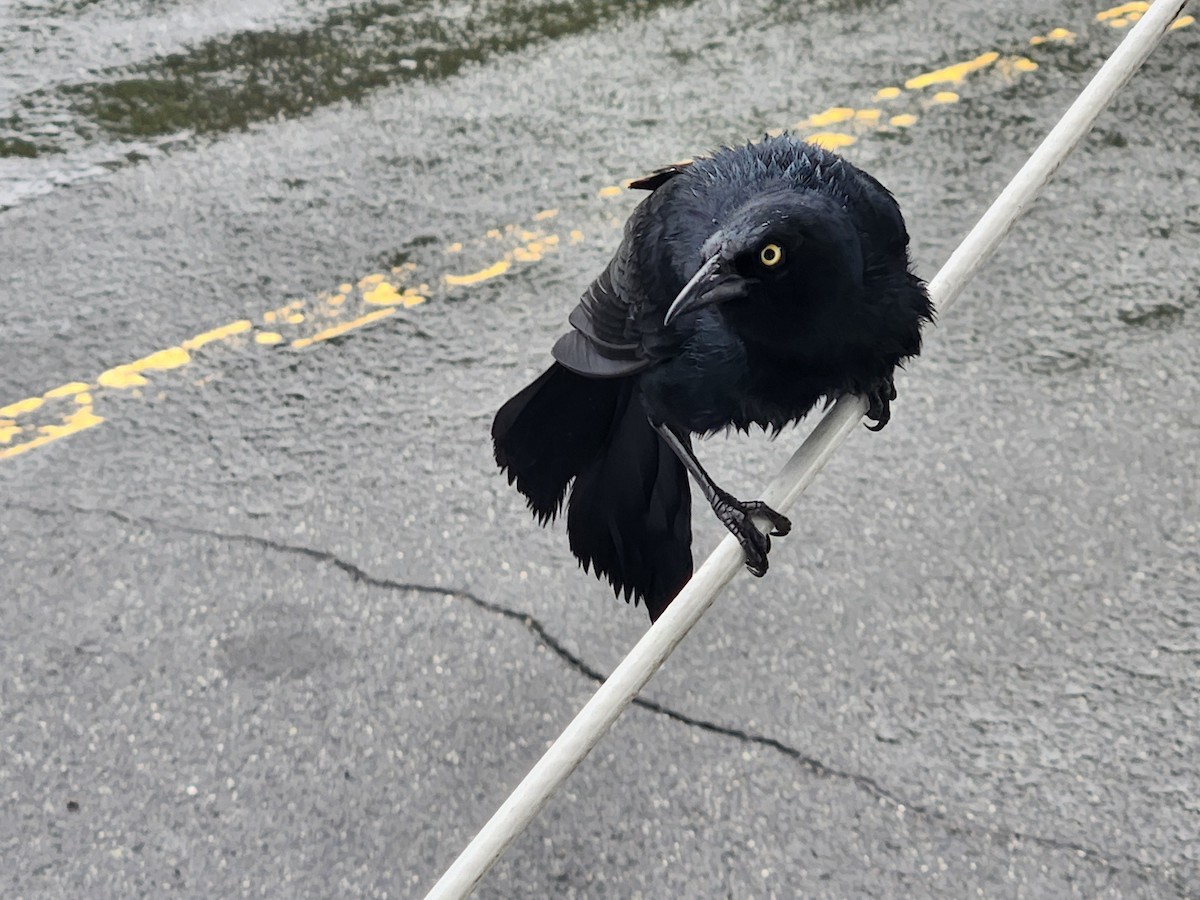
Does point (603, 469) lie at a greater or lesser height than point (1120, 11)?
lesser

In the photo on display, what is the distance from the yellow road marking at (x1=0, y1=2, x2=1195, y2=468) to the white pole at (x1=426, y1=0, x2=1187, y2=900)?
214cm

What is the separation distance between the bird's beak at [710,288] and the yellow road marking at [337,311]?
224cm

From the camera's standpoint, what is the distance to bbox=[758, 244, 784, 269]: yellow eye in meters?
2.24

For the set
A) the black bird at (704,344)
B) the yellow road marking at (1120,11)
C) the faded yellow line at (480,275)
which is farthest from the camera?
the yellow road marking at (1120,11)

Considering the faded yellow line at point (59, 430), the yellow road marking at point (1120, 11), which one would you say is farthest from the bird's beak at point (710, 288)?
the yellow road marking at point (1120, 11)

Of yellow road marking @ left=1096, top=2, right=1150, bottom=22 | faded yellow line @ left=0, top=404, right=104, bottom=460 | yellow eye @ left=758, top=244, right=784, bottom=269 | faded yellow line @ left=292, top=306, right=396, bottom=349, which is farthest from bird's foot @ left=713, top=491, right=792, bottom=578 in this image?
yellow road marking @ left=1096, top=2, right=1150, bottom=22

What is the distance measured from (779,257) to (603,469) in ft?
2.79

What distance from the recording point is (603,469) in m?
2.98

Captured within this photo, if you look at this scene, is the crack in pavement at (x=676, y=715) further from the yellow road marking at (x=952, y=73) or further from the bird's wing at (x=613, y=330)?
the yellow road marking at (x=952, y=73)

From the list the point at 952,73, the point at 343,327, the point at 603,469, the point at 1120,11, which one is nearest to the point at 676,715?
the point at 603,469

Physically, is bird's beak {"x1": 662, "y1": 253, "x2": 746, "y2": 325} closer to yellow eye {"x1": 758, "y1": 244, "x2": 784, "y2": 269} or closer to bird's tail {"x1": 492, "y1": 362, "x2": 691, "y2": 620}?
yellow eye {"x1": 758, "y1": 244, "x2": 784, "y2": 269}

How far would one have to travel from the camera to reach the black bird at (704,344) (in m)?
2.30

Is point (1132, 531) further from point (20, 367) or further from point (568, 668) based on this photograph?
point (20, 367)

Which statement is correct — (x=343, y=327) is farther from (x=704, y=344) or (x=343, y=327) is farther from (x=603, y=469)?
(x=704, y=344)
